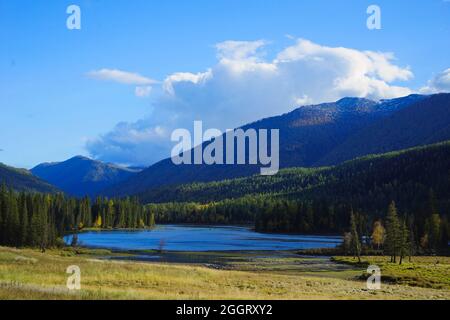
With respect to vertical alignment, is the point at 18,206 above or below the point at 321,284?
above

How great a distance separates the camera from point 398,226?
113 meters

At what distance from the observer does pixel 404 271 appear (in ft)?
283

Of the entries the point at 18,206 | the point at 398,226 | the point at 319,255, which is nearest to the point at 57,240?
the point at 18,206

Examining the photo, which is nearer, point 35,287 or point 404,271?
point 35,287
